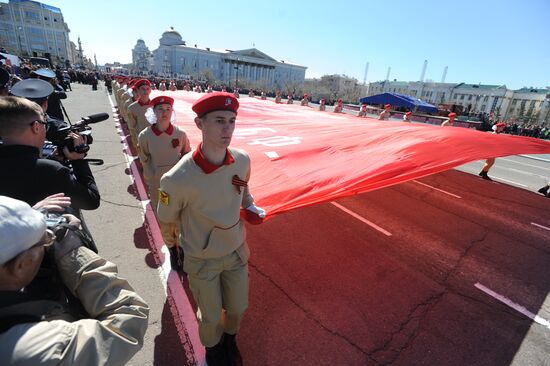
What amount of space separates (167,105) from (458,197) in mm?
7052

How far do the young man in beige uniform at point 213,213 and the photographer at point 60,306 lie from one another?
2.90ft

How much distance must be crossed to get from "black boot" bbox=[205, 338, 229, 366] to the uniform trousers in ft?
0.45

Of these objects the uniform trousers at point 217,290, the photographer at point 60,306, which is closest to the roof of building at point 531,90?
the uniform trousers at point 217,290

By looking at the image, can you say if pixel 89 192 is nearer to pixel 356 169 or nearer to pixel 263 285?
pixel 263 285

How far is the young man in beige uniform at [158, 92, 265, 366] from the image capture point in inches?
86.0

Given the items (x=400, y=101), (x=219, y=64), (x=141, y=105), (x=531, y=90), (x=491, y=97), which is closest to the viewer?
(x=141, y=105)

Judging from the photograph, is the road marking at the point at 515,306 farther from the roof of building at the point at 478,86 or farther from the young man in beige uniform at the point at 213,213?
the roof of building at the point at 478,86

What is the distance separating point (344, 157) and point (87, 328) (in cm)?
345

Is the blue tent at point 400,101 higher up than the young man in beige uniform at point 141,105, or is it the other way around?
the blue tent at point 400,101

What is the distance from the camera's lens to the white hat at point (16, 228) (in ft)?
3.08

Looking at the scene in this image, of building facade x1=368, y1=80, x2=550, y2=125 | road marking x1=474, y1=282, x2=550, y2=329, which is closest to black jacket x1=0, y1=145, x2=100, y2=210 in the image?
road marking x1=474, y1=282, x2=550, y2=329

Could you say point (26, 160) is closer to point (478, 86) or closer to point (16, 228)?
point (16, 228)

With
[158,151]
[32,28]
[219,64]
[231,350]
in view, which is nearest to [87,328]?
[231,350]

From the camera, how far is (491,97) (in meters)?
95.0
